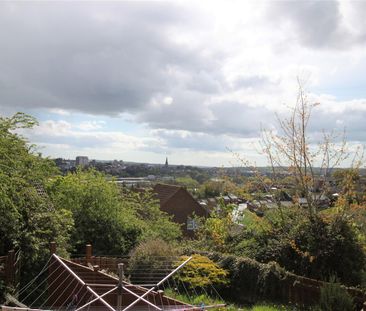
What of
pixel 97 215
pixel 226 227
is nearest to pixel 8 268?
pixel 97 215

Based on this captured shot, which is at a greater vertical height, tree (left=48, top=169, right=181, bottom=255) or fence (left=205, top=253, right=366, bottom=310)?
tree (left=48, top=169, right=181, bottom=255)

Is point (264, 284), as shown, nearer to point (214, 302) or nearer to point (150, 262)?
point (214, 302)

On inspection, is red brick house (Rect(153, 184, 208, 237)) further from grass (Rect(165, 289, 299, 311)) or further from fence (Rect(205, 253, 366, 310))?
grass (Rect(165, 289, 299, 311))

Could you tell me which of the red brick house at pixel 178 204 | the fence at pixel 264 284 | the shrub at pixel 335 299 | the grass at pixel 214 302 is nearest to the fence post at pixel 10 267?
the grass at pixel 214 302

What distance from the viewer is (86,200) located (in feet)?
59.2

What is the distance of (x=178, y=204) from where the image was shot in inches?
1622

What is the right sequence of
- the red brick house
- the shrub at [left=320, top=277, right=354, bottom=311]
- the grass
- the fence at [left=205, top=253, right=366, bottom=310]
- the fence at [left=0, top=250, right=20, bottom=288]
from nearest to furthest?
the shrub at [left=320, top=277, right=354, bottom=311], the fence at [left=0, top=250, right=20, bottom=288], the grass, the fence at [left=205, top=253, right=366, bottom=310], the red brick house

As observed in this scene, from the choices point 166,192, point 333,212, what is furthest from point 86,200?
point 166,192

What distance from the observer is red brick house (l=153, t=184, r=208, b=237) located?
40.2 meters

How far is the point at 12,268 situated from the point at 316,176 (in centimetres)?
1058

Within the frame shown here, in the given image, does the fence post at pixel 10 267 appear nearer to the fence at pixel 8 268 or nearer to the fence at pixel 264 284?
the fence at pixel 8 268

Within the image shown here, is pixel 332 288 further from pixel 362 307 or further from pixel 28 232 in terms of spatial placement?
pixel 28 232

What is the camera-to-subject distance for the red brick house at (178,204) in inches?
1585

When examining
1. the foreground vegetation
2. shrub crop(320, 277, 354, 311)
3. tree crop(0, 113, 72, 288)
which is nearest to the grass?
the foreground vegetation
